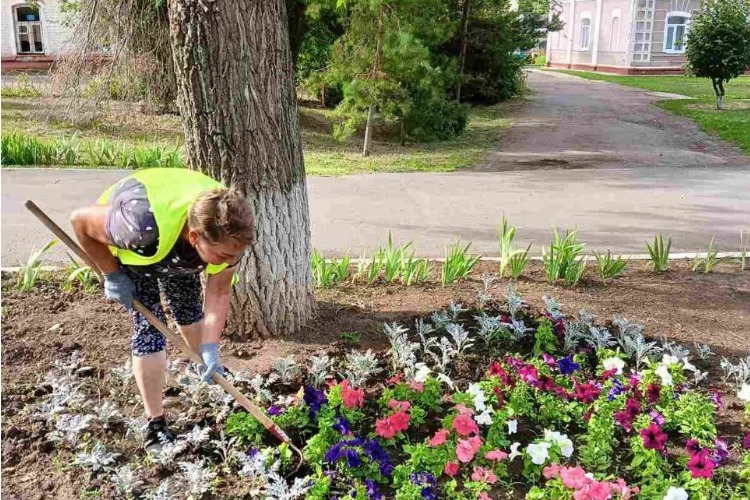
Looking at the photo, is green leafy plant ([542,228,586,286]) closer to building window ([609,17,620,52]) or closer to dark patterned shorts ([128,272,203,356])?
dark patterned shorts ([128,272,203,356])

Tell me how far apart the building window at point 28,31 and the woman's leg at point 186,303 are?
28521mm

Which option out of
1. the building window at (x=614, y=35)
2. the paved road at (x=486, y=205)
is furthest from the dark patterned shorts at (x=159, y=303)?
the building window at (x=614, y=35)

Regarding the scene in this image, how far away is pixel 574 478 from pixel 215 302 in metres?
1.56

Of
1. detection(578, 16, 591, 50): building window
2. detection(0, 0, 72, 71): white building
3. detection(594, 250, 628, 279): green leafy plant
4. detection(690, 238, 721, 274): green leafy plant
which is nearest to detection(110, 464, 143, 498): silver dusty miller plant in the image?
detection(594, 250, 628, 279): green leafy plant

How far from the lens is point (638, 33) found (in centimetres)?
3419

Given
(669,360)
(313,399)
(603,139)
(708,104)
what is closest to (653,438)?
(669,360)

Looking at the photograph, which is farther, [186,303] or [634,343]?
[634,343]

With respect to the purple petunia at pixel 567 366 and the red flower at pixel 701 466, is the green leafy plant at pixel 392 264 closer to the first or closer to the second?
the purple petunia at pixel 567 366

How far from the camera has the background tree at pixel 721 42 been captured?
701 inches

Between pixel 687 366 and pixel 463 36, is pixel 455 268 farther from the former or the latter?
pixel 463 36

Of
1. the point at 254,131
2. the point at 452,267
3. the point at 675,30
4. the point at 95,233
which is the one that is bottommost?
the point at 452,267

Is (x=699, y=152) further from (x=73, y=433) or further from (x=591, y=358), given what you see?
(x=73, y=433)

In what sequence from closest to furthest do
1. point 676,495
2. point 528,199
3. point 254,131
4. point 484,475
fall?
point 676,495, point 484,475, point 254,131, point 528,199

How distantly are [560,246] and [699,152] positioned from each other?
882 cm
